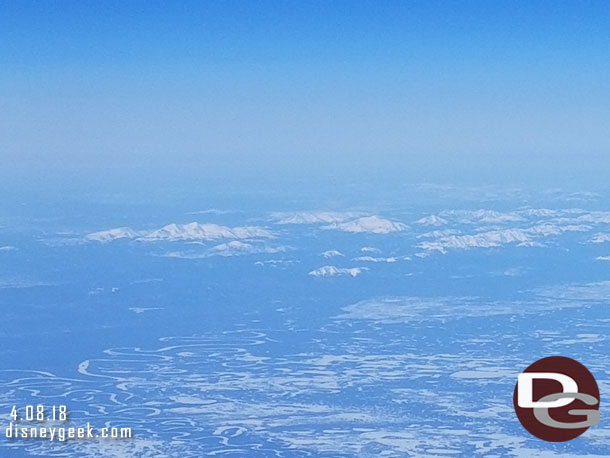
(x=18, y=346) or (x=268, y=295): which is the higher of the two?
(x=268, y=295)

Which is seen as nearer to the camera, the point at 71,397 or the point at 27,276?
the point at 71,397

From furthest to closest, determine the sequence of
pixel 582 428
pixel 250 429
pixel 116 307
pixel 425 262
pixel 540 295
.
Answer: pixel 425 262, pixel 540 295, pixel 116 307, pixel 250 429, pixel 582 428

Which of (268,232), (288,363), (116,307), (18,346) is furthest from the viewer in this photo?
(268,232)

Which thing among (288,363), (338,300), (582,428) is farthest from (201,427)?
(338,300)

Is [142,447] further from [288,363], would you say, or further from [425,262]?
[425,262]

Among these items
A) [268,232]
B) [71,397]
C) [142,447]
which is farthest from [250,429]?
[268,232]

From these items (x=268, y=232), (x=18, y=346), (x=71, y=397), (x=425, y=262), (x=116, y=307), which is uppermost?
(x=268, y=232)
